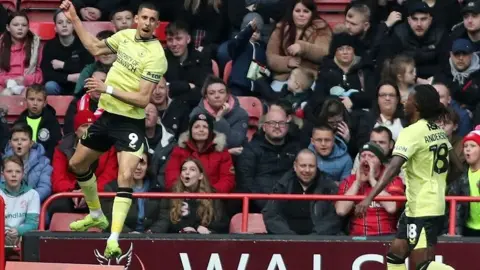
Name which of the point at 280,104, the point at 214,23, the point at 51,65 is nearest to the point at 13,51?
the point at 51,65

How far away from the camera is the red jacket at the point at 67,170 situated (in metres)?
17.2

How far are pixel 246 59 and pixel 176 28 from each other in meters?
0.85

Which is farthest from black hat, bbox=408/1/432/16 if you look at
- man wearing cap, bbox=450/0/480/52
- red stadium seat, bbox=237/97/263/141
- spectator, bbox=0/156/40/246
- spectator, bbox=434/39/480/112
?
spectator, bbox=0/156/40/246

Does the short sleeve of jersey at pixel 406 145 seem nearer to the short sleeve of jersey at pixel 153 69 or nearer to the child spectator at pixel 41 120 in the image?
the short sleeve of jersey at pixel 153 69

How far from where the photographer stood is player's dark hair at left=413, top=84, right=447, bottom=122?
1370cm

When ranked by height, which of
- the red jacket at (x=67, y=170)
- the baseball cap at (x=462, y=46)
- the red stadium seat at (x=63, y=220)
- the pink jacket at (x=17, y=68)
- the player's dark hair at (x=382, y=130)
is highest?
the baseball cap at (x=462, y=46)

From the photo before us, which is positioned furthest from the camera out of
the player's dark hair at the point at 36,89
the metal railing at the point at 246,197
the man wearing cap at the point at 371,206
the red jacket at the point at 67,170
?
the player's dark hair at the point at 36,89

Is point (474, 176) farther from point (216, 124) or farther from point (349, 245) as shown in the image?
point (216, 124)

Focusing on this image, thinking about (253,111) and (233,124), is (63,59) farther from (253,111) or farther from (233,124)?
(233,124)

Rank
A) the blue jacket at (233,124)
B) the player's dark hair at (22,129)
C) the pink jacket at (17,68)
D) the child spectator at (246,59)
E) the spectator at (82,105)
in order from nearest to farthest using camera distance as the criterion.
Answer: the player's dark hair at (22,129) < the blue jacket at (233,124) < the spectator at (82,105) < the child spectator at (246,59) < the pink jacket at (17,68)

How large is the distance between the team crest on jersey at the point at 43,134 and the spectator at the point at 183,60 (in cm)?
147

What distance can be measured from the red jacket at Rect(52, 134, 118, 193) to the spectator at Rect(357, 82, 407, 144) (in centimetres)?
254

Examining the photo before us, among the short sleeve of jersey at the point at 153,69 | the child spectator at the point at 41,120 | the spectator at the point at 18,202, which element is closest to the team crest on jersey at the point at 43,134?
the child spectator at the point at 41,120

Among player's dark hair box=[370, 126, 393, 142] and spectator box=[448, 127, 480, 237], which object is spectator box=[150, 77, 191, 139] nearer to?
player's dark hair box=[370, 126, 393, 142]
